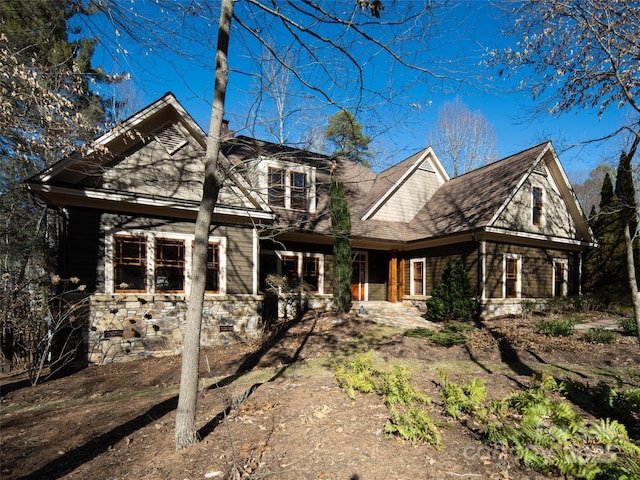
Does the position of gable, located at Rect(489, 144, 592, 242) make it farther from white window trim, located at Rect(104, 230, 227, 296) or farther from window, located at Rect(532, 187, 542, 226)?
white window trim, located at Rect(104, 230, 227, 296)

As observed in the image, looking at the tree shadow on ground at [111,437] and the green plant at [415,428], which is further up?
the green plant at [415,428]

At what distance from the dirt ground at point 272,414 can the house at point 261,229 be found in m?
1.62

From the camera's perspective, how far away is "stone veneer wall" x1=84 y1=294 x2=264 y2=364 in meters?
8.20

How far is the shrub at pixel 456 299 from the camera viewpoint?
39.9ft

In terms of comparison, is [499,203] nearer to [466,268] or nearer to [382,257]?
[466,268]

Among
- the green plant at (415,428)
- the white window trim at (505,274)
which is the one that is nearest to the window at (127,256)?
the green plant at (415,428)

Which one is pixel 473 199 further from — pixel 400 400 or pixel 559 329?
pixel 400 400

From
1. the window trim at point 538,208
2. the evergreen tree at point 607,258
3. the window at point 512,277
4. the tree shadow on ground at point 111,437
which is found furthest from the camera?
the evergreen tree at point 607,258

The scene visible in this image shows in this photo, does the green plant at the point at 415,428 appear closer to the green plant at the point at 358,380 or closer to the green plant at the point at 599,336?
the green plant at the point at 358,380

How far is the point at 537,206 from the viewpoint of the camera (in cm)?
1444

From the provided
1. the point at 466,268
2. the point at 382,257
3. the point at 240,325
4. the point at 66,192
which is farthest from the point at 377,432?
the point at 382,257

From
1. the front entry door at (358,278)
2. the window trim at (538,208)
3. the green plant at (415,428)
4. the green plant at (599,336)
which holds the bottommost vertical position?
the green plant at (599,336)

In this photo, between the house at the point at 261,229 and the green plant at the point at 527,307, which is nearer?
the house at the point at 261,229

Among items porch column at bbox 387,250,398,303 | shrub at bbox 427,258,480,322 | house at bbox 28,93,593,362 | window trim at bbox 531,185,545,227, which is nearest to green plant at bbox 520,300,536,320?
house at bbox 28,93,593,362
